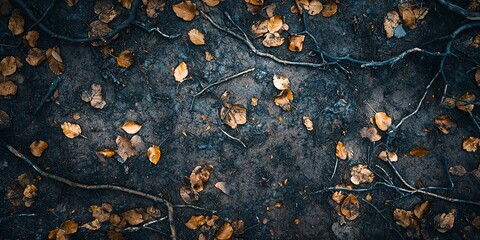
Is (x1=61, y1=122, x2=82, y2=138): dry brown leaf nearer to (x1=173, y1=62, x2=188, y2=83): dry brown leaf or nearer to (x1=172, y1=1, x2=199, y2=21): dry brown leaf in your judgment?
(x1=173, y1=62, x2=188, y2=83): dry brown leaf

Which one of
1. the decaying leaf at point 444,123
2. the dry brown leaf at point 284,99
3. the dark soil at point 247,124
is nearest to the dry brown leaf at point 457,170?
the dark soil at point 247,124

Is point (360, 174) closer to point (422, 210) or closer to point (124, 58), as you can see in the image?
point (422, 210)

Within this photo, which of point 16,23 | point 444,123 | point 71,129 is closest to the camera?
point 16,23

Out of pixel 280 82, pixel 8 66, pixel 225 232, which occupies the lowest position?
pixel 225 232

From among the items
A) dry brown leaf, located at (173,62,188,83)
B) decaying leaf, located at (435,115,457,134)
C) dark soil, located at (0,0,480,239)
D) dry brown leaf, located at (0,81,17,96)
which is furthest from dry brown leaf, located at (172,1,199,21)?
decaying leaf, located at (435,115,457,134)

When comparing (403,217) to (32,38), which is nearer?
(32,38)

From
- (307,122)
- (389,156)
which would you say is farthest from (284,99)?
(389,156)

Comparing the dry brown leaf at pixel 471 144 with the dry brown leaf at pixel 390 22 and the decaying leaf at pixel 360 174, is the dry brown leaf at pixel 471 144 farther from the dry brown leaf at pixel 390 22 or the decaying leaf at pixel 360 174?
the dry brown leaf at pixel 390 22
